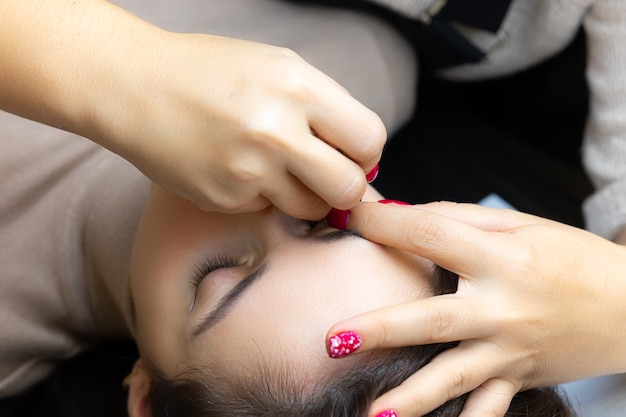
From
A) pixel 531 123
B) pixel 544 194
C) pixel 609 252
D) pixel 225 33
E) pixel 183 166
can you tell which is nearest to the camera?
pixel 183 166

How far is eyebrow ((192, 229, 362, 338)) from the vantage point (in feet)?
1.87

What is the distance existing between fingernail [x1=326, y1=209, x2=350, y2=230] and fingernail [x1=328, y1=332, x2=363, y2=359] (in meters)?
0.11

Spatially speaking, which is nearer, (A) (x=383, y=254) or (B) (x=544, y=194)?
(A) (x=383, y=254)

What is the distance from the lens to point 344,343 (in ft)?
1.64

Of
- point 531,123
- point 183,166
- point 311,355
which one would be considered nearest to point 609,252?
point 311,355

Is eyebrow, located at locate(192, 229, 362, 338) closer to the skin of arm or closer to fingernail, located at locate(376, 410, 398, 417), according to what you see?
the skin of arm

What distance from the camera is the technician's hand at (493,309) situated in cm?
52

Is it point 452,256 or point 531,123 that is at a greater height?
point 452,256

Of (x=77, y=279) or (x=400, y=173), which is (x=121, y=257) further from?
(x=400, y=173)

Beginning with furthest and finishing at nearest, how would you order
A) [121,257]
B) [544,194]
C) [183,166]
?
[544,194] → [121,257] → [183,166]

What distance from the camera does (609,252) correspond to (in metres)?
0.62

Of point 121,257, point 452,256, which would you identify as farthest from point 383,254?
Answer: point 121,257

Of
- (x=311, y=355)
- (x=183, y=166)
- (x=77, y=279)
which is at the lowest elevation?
(x=77, y=279)

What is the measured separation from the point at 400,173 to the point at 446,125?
0.43 ft
